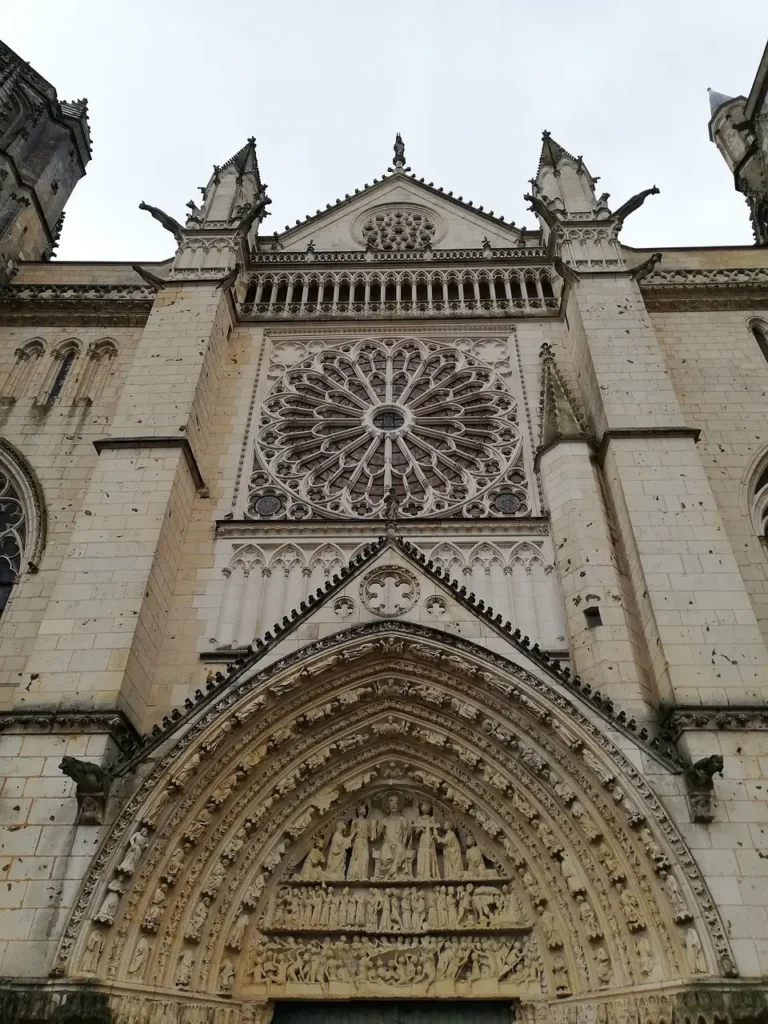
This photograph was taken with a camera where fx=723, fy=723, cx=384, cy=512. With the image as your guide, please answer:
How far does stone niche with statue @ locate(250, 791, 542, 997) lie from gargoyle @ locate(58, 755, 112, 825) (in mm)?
1849

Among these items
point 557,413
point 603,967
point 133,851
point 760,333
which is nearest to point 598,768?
point 603,967

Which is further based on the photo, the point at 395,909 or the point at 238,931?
the point at 395,909

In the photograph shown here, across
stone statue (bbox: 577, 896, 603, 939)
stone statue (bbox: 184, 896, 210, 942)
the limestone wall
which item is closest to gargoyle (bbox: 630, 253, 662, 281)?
the limestone wall

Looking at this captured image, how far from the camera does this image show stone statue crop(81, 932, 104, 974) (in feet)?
18.1

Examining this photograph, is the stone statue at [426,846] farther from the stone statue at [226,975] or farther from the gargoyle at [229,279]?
the gargoyle at [229,279]

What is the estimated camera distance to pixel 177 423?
9.54 metres

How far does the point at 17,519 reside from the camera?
32.3 ft

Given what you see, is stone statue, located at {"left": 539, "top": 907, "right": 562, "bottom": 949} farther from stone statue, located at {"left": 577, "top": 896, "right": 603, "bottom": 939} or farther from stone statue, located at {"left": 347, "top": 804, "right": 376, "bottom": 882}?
stone statue, located at {"left": 347, "top": 804, "right": 376, "bottom": 882}

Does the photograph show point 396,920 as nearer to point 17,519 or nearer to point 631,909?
point 631,909

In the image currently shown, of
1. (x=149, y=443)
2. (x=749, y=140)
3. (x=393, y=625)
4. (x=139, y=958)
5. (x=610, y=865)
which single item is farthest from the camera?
(x=749, y=140)

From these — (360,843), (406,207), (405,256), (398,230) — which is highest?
(406,207)

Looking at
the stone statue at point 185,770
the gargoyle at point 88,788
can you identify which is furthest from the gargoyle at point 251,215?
the gargoyle at point 88,788

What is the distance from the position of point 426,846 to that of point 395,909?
2.06 ft

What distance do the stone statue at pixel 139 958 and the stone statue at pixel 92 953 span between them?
31cm
